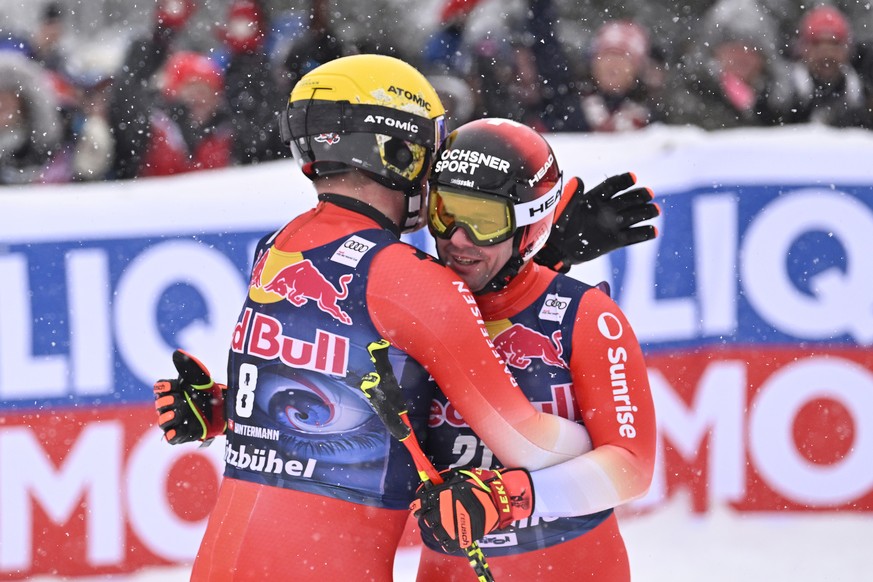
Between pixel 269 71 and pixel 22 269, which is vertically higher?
pixel 269 71

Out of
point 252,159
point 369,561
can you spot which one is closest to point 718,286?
point 252,159

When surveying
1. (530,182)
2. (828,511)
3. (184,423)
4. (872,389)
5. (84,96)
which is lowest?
(828,511)

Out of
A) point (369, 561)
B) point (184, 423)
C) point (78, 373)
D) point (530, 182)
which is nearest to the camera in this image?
point (369, 561)

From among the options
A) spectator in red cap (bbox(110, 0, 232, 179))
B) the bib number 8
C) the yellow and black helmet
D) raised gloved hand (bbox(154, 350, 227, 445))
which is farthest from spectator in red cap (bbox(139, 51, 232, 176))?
the bib number 8

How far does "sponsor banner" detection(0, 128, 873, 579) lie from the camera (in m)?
6.07

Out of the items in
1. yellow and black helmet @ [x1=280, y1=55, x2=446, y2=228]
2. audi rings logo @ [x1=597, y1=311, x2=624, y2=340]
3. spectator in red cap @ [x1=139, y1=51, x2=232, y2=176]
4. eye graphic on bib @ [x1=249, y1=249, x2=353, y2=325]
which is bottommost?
audi rings logo @ [x1=597, y1=311, x2=624, y2=340]

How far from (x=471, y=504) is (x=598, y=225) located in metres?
1.28

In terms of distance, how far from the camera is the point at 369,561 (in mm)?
3143

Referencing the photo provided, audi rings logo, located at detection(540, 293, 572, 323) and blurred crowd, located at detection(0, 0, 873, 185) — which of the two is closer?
audi rings logo, located at detection(540, 293, 572, 323)

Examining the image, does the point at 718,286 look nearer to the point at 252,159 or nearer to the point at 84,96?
the point at 252,159

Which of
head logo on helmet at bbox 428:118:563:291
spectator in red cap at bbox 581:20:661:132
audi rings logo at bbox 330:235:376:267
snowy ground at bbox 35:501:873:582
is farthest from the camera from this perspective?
spectator in red cap at bbox 581:20:661:132

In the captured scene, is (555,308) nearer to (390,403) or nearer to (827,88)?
(390,403)

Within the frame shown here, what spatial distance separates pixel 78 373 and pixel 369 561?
3.39 metres

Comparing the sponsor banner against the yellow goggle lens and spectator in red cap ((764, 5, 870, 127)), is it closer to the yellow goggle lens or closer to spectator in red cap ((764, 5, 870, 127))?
spectator in red cap ((764, 5, 870, 127))
